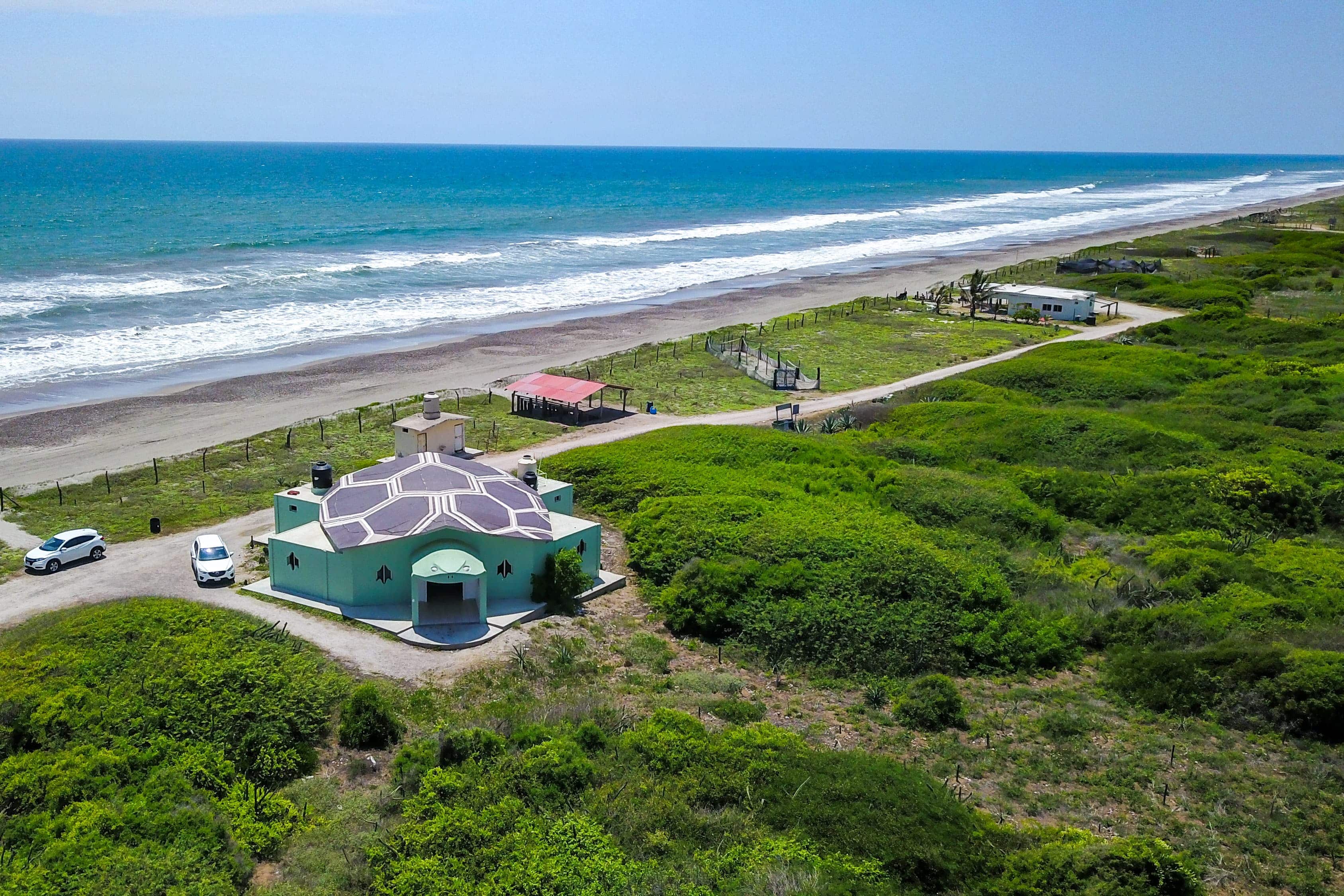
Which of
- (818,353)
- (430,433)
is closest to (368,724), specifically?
(430,433)

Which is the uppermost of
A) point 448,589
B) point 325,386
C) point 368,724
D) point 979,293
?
point 979,293

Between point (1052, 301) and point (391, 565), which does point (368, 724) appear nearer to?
point (391, 565)

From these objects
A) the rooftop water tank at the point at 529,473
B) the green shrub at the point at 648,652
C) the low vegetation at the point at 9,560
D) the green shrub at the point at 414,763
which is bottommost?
the green shrub at the point at 648,652

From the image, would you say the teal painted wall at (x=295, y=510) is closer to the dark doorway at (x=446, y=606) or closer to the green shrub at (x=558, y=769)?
the dark doorway at (x=446, y=606)

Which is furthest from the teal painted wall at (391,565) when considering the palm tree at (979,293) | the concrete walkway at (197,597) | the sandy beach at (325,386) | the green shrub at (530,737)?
the palm tree at (979,293)

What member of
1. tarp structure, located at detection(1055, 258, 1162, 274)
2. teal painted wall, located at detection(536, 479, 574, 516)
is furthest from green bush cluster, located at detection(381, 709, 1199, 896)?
tarp structure, located at detection(1055, 258, 1162, 274)

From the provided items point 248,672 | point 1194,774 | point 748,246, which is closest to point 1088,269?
point 748,246
